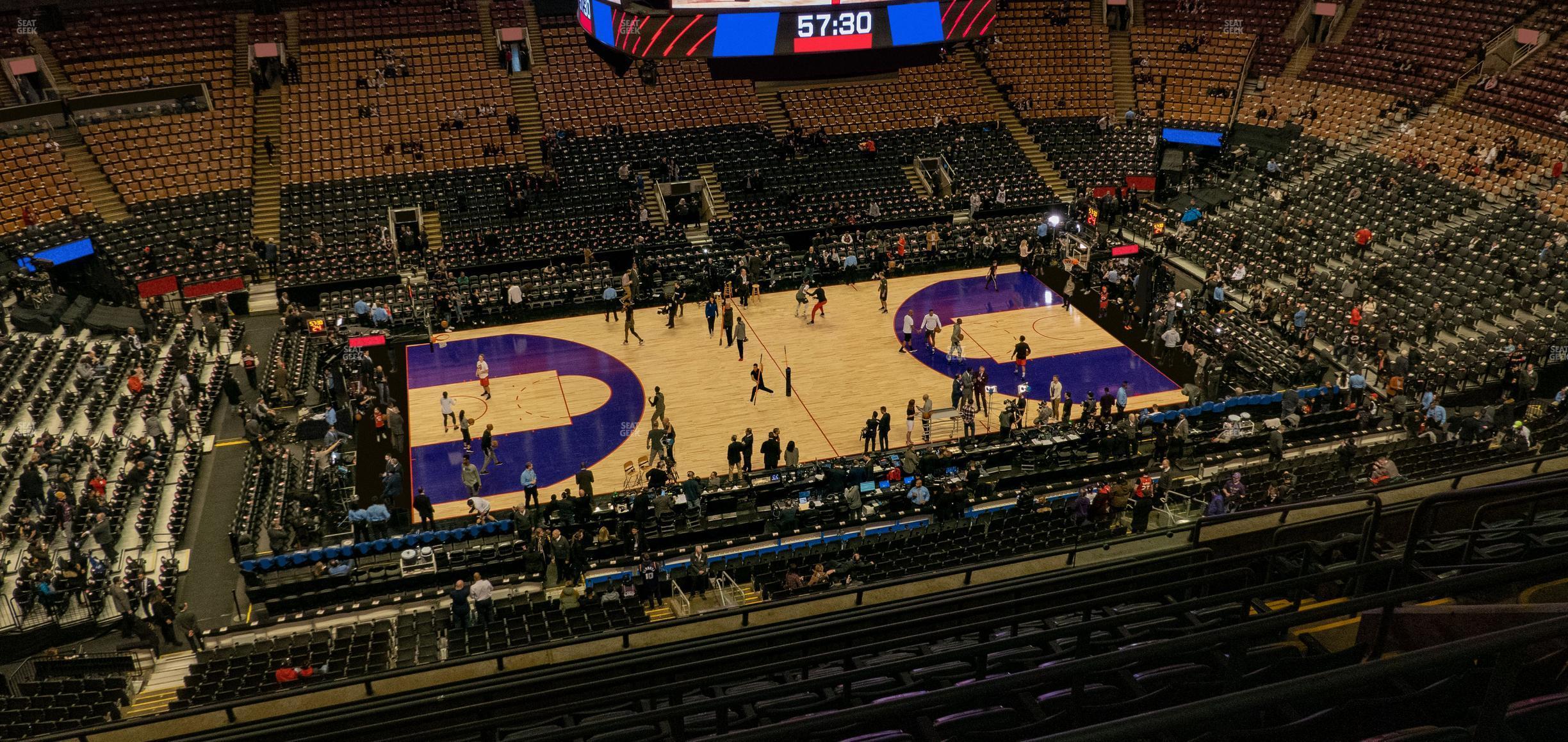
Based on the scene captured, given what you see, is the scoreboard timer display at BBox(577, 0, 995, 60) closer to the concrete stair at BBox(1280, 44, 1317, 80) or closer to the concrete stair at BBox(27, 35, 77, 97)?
the concrete stair at BBox(27, 35, 77, 97)

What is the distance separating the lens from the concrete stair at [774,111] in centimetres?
4353

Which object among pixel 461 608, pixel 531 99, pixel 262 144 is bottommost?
pixel 461 608

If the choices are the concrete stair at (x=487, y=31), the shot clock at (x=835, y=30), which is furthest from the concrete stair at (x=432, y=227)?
the shot clock at (x=835, y=30)

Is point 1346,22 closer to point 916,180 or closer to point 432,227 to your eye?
point 916,180

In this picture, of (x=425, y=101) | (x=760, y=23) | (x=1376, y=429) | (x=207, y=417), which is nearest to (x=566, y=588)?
(x=760, y=23)

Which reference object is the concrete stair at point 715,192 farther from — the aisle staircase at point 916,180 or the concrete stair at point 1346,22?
the concrete stair at point 1346,22

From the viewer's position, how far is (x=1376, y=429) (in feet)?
83.4

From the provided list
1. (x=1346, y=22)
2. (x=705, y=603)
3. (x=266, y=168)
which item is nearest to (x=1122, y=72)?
(x=1346, y=22)

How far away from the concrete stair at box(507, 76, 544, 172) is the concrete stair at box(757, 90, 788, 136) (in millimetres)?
8927

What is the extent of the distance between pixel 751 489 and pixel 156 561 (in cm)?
1186

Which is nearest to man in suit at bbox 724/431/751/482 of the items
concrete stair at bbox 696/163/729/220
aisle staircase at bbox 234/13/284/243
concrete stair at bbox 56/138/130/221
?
concrete stair at bbox 696/163/729/220

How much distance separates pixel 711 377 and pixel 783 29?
12.4 metres

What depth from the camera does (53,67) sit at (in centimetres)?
3778

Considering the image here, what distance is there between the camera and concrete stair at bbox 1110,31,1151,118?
→ 153 ft
